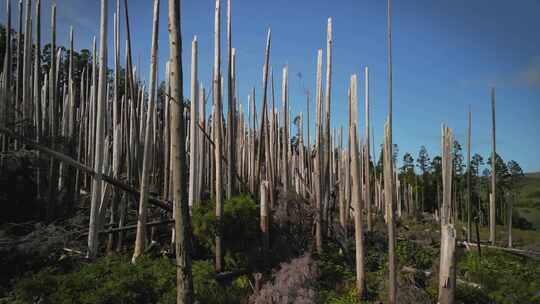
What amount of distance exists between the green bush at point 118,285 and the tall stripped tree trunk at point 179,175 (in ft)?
3.86

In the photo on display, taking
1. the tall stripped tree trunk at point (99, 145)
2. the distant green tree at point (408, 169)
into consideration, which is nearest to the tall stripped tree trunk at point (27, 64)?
the tall stripped tree trunk at point (99, 145)

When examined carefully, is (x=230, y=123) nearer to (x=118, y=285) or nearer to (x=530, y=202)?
(x=118, y=285)

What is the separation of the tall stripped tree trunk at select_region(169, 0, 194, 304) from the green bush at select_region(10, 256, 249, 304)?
118 centimetres

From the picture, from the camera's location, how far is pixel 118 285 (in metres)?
4.54

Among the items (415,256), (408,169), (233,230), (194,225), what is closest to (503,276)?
(415,256)

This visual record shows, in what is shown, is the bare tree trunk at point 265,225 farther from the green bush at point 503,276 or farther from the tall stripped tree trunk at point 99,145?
the green bush at point 503,276

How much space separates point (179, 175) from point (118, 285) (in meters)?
1.84

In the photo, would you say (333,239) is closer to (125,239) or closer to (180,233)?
(125,239)

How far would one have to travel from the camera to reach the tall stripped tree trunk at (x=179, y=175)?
11.9ft

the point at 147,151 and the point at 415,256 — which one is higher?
the point at 147,151

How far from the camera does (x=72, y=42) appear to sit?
24.8 ft

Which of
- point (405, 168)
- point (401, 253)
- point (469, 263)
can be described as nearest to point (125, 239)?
point (401, 253)

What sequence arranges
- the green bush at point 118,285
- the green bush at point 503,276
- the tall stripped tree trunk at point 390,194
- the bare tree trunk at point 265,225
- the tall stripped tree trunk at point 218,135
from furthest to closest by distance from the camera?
the bare tree trunk at point 265,225
the tall stripped tree trunk at point 218,135
the green bush at point 503,276
the green bush at point 118,285
the tall stripped tree trunk at point 390,194

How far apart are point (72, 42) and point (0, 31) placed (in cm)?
1050
